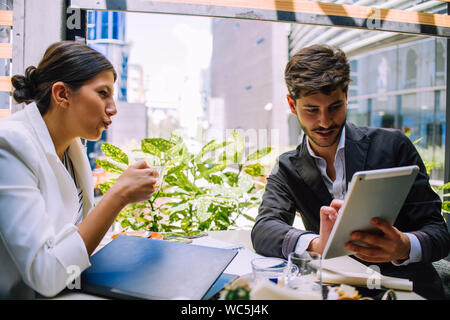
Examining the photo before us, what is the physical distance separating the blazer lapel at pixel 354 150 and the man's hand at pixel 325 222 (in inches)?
15.6

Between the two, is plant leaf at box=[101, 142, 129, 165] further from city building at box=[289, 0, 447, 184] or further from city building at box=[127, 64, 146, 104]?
city building at box=[289, 0, 447, 184]

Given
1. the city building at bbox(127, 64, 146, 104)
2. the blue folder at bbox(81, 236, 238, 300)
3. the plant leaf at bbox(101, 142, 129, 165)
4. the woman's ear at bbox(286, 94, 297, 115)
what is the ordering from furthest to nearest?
the city building at bbox(127, 64, 146, 104)
the plant leaf at bbox(101, 142, 129, 165)
the woman's ear at bbox(286, 94, 297, 115)
the blue folder at bbox(81, 236, 238, 300)

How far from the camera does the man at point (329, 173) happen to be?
45.6 inches

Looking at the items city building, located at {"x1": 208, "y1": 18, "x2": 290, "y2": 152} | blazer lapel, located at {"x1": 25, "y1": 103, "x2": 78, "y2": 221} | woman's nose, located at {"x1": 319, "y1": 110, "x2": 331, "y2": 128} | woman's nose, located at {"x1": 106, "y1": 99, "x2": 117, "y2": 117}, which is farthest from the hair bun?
city building, located at {"x1": 208, "y1": 18, "x2": 290, "y2": 152}

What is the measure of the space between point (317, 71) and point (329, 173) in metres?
0.49

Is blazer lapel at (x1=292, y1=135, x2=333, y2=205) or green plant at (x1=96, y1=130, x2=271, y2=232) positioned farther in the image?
green plant at (x1=96, y1=130, x2=271, y2=232)

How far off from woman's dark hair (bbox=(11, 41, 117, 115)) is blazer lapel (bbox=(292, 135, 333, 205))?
0.94 metres

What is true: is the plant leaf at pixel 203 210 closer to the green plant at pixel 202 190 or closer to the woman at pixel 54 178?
the green plant at pixel 202 190

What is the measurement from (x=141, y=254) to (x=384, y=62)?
4.50m

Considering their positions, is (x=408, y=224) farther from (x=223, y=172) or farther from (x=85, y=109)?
(x=85, y=109)

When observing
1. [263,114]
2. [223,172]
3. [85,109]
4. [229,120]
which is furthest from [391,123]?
[85,109]

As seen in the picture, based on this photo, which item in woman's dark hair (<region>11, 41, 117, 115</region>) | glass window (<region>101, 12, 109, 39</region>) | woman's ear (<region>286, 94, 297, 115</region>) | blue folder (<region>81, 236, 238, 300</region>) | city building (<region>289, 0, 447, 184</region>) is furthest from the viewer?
city building (<region>289, 0, 447, 184</region>)

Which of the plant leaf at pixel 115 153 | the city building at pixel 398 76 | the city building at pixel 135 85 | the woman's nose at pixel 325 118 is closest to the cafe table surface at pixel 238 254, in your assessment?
the plant leaf at pixel 115 153

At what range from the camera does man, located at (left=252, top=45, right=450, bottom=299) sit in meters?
1.16
